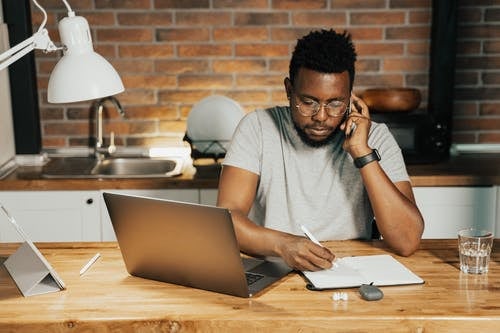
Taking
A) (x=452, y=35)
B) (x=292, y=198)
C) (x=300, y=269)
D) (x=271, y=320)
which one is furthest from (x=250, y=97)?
(x=271, y=320)

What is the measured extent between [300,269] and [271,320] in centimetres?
27

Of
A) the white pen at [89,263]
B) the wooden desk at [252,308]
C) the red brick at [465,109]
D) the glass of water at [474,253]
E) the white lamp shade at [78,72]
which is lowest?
the wooden desk at [252,308]

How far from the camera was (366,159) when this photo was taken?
77.2 inches

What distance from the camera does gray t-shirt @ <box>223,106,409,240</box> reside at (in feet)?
7.03

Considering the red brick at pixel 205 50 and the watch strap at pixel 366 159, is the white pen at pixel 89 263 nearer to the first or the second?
the watch strap at pixel 366 159

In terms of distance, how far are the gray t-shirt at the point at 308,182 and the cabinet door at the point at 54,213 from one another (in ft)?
3.26

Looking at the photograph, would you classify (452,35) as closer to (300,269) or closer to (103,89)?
(300,269)

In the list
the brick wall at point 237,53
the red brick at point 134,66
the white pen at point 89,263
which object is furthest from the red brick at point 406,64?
the white pen at point 89,263

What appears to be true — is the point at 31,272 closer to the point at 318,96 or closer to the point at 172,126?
the point at 318,96

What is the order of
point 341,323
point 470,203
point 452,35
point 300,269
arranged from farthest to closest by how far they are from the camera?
point 452,35, point 470,203, point 300,269, point 341,323

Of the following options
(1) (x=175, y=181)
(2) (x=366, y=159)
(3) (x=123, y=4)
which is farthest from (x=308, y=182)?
(3) (x=123, y=4)

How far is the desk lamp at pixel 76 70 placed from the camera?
4.99ft

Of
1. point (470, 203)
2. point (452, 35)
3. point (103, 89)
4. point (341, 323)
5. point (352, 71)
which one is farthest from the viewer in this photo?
point (452, 35)

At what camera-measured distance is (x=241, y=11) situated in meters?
3.24
